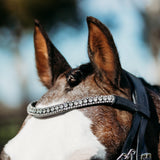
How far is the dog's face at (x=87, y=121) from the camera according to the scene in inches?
64.0

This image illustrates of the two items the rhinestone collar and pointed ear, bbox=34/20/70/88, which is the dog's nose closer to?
the rhinestone collar

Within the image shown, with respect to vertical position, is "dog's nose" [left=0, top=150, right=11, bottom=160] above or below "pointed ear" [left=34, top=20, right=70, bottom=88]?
below

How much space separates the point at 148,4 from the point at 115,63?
9.13 meters

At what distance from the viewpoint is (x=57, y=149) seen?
161 centimetres

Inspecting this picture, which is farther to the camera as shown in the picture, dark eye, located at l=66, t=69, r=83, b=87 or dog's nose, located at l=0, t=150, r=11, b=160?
dark eye, located at l=66, t=69, r=83, b=87

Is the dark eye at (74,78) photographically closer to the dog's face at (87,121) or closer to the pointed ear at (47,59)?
the dog's face at (87,121)

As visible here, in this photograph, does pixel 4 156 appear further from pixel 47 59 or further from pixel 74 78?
pixel 47 59

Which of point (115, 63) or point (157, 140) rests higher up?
point (115, 63)

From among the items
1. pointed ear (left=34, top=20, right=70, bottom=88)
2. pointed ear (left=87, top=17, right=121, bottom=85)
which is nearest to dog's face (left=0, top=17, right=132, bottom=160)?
pointed ear (left=87, top=17, right=121, bottom=85)

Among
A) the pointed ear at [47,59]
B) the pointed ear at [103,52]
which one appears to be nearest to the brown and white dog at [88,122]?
the pointed ear at [103,52]

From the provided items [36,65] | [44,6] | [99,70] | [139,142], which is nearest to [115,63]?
[99,70]

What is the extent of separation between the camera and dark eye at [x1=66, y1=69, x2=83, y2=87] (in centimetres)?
192

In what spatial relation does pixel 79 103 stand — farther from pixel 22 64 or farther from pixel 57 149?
pixel 22 64

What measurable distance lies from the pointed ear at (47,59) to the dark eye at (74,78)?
464 millimetres
